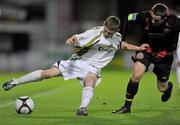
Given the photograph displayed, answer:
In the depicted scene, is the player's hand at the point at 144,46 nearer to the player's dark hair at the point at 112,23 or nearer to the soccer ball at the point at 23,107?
the player's dark hair at the point at 112,23

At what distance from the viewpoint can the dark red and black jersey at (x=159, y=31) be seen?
11.8 m

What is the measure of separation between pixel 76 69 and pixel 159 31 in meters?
1.65

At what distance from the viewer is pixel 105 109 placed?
13094 millimetres

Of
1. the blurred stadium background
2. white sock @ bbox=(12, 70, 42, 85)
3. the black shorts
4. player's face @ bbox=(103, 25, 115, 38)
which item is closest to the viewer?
player's face @ bbox=(103, 25, 115, 38)

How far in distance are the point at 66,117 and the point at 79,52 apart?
141 cm

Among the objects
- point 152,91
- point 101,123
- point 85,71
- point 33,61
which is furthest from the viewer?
point 33,61

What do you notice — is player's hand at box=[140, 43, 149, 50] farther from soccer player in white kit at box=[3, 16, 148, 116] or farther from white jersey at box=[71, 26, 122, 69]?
white jersey at box=[71, 26, 122, 69]

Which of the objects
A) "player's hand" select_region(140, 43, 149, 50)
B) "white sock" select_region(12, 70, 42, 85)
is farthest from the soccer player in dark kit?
"white sock" select_region(12, 70, 42, 85)

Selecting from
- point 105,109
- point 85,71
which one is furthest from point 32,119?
point 105,109

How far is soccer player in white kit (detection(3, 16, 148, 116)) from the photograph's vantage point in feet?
38.6

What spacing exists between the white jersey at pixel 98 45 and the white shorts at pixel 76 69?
0.36ft

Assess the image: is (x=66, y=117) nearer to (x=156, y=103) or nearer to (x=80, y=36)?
(x=80, y=36)

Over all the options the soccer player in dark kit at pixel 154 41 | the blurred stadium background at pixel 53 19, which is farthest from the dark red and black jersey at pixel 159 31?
the blurred stadium background at pixel 53 19

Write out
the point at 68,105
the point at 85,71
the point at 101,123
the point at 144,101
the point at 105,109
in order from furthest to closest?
the point at 144,101 < the point at 68,105 < the point at 105,109 < the point at 85,71 < the point at 101,123
